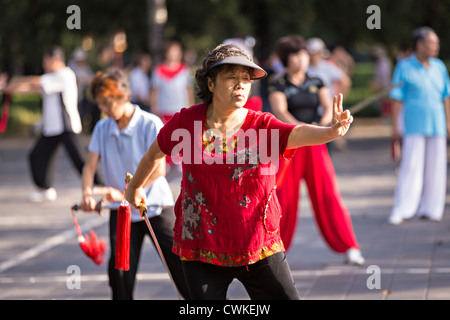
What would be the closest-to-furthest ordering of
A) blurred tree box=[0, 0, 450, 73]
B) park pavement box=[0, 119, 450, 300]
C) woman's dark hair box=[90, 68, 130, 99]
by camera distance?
woman's dark hair box=[90, 68, 130, 99], park pavement box=[0, 119, 450, 300], blurred tree box=[0, 0, 450, 73]

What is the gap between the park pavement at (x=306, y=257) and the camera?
694cm

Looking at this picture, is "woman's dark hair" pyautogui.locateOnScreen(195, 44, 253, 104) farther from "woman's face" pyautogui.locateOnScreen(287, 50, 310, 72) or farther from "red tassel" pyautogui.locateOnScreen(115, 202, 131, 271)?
"woman's face" pyautogui.locateOnScreen(287, 50, 310, 72)

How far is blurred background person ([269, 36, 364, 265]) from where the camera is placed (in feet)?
25.6

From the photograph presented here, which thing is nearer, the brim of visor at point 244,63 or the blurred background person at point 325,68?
the brim of visor at point 244,63

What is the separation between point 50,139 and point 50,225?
217cm

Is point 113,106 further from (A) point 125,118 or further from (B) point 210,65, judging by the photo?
(B) point 210,65

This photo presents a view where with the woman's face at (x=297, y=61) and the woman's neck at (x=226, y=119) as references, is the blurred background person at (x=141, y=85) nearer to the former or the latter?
the woman's face at (x=297, y=61)

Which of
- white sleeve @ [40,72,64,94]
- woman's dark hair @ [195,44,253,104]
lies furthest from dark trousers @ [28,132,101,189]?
woman's dark hair @ [195,44,253,104]

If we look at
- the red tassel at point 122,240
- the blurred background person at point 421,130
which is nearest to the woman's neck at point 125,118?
the red tassel at point 122,240

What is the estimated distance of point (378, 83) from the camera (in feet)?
83.5

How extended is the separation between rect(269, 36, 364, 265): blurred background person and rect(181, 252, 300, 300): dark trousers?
3.39m

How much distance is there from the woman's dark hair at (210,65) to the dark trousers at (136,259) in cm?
134

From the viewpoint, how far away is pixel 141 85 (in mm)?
17016

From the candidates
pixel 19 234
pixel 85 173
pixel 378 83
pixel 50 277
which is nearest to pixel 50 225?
pixel 19 234
